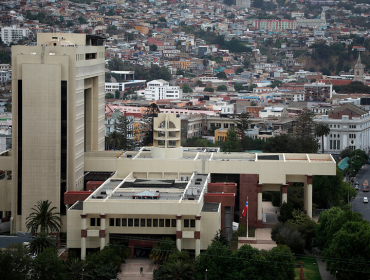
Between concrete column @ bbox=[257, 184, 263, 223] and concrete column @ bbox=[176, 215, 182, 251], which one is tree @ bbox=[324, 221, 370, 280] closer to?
concrete column @ bbox=[176, 215, 182, 251]

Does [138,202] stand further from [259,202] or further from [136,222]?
[259,202]

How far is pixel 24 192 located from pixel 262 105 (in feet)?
284

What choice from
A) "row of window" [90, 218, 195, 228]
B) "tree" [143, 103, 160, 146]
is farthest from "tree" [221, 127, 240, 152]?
"row of window" [90, 218, 195, 228]

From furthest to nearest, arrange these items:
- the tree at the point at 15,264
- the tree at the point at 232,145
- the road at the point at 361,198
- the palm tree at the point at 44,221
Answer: the tree at the point at 232,145, the road at the point at 361,198, the palm tree at the point at 44,221, the tree at the point at 15,264

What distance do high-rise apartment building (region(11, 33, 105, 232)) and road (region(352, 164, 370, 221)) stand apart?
A: 23035mm

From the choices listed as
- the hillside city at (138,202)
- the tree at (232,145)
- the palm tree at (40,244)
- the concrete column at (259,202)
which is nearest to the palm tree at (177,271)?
the hillside city at (138,202)

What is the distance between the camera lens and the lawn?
45.6 meters

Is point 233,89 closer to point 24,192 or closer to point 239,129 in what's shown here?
point 239,129

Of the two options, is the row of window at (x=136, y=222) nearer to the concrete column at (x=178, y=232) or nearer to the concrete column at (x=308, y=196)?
the concrete column at (x=178, y=232)

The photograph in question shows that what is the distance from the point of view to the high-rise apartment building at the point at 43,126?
51.8m

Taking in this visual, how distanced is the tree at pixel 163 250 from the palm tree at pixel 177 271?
6.49ft

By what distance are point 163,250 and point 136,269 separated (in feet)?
5.83

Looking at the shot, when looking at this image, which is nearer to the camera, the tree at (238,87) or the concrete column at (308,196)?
the concrete column at (308,196)

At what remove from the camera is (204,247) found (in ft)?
154
